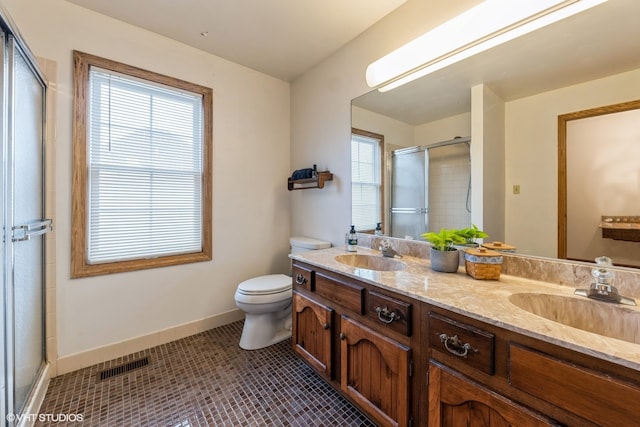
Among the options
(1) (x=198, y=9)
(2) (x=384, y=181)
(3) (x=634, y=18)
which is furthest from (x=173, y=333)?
(3) (x=634, y=18)

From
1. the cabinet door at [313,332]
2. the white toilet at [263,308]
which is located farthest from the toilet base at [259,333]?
the cabinet door at [313,332]

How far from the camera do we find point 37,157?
1530mm

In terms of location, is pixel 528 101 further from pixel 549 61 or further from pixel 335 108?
pixel 335 108

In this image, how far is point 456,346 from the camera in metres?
0.91

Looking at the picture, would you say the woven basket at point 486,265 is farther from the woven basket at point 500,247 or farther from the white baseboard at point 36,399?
the white baseboard at point 36,399

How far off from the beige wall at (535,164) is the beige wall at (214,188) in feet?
6.62

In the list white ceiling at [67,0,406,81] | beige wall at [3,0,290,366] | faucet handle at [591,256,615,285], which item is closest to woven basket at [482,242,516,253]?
faucet handle at [591,256,615,285]

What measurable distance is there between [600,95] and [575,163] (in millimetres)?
274

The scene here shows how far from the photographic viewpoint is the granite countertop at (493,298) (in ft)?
2.11

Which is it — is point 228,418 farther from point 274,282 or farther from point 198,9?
point 198,9

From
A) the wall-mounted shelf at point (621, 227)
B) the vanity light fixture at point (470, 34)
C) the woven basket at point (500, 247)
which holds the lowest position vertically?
the woven basket at point (500, 247)

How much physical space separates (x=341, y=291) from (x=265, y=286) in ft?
2.70

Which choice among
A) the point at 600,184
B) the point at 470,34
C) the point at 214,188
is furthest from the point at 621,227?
the point at 214,188

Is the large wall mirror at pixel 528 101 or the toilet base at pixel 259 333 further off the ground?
the large wall mirror at pixel 528 101
